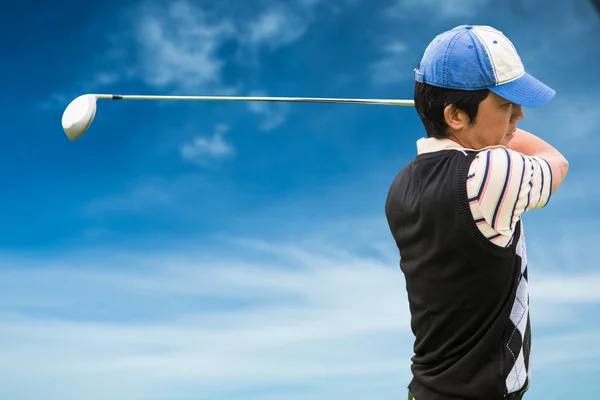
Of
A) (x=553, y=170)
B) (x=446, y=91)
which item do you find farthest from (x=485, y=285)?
(x=446, y=91)

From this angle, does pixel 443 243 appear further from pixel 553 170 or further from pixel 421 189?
pixel 553 170

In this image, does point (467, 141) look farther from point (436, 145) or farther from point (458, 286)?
point (458, 286)

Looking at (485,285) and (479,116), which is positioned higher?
(479,116)

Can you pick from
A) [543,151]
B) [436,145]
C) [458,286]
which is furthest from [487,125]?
[458,286]

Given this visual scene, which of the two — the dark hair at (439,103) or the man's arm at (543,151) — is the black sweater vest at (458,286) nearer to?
the dark hair at (439,103)

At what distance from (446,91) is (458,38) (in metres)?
0.19

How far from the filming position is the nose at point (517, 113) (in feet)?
8.12

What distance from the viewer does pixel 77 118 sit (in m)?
3.76

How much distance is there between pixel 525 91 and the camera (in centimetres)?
239

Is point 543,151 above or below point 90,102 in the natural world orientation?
below

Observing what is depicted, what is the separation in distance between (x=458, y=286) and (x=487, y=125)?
574 mm

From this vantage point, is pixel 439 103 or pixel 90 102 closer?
pixel 439 103

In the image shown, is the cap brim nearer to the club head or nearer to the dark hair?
the dark hair

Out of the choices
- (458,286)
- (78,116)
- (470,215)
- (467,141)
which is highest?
(78,116)
